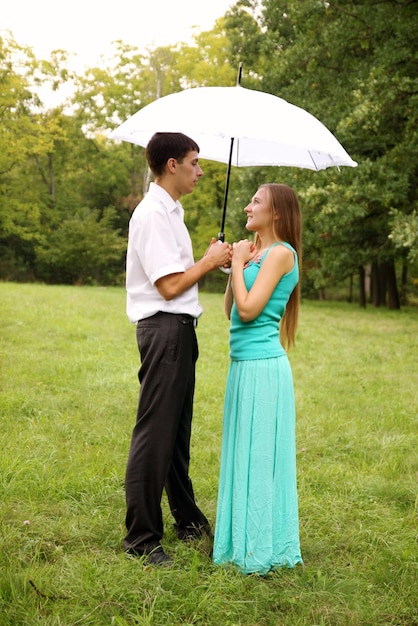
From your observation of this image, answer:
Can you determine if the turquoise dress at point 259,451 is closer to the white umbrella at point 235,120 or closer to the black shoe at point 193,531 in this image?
the black shoe at point 193,531

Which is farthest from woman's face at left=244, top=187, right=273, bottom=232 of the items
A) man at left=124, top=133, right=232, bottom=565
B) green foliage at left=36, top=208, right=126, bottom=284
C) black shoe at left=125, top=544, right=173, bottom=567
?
green foliage at left=36, top=208, right=126, bottom=284

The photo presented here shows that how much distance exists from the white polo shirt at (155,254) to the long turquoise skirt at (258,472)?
1.72ft

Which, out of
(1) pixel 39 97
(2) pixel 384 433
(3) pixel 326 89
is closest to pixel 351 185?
(3) pixel 326 89

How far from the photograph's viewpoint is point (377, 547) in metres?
4.39

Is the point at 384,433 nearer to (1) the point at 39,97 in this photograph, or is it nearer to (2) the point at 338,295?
(2) the point at 338,295

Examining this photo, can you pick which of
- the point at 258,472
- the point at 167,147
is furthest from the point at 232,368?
the point at 167,147

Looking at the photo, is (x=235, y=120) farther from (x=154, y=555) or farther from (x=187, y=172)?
(x=154, y=555)

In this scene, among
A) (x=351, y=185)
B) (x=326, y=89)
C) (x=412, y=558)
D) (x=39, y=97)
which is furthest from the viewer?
(x=39, y=97)

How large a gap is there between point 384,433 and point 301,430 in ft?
2.67

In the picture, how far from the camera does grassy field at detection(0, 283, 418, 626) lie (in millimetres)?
3463

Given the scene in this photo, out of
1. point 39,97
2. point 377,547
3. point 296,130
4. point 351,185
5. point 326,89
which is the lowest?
point 377,547

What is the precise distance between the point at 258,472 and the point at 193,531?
810 mm

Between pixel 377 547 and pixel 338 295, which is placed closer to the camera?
pixel 377 547

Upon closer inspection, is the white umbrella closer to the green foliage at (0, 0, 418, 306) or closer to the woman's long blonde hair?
the woman's long blonde hair
